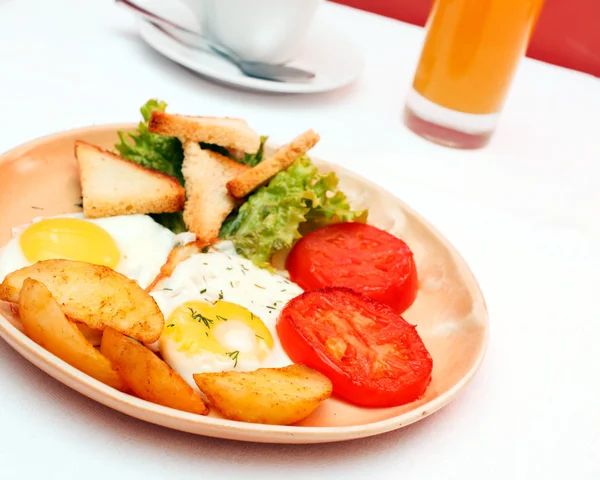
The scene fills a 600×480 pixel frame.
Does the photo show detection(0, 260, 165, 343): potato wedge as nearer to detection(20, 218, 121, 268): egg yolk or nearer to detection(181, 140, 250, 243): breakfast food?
detection(20, 218, 121, 268): egg yolk

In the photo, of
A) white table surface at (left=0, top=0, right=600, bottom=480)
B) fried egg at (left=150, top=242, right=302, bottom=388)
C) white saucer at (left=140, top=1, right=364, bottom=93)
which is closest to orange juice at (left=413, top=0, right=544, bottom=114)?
white table surface at (left=0, top=0, right=600, bottom=480)

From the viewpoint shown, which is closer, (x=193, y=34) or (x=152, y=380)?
(x=152, y=380)

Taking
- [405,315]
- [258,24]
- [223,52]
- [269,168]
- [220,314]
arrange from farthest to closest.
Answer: [223,52]
[258,24]
[269,168]
[405,315]
[220,314]

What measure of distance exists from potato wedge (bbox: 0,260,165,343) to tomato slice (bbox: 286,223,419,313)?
20.9 inches

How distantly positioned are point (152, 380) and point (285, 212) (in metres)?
0.74

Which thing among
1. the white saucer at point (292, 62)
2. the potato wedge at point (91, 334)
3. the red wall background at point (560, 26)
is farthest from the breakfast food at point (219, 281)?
the red wall background at point (560, 26)

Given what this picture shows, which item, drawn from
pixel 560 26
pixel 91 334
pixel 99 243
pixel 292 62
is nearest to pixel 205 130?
pixel 99 243

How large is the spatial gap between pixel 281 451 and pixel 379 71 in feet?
8.00

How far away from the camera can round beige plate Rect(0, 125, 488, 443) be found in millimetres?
1034

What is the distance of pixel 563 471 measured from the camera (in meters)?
1.35

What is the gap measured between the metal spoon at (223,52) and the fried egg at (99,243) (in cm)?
118

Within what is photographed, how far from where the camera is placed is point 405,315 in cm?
162

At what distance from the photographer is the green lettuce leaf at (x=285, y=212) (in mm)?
1679

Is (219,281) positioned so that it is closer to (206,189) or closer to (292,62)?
(206,189)
